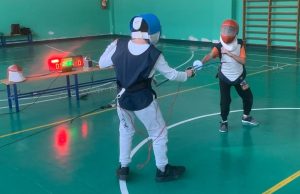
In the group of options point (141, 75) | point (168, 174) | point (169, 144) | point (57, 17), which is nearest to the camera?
point (141, 75)

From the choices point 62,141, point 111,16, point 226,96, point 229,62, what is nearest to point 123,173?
point 62,141

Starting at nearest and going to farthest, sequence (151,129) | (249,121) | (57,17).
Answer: (151,129)
(249,121)
(57,17)

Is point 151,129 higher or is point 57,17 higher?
point 57,17

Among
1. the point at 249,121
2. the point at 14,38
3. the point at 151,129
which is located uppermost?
the point at 14,38

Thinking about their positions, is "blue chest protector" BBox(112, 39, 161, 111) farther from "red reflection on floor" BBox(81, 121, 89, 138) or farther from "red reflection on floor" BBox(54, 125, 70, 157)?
"red reflection on floor" BBox(81, 121, 89, 138)

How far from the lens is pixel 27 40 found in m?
15.5

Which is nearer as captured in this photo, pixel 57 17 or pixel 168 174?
pixel 168 174

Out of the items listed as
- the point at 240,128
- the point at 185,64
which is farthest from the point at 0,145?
the point at 185,64

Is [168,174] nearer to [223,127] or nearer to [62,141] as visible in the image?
[223,127]

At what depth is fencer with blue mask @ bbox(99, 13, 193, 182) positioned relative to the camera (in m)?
3.29

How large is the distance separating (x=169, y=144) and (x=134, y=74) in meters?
1.48

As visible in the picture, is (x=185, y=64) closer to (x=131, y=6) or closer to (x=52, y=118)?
(x=52, y=118)

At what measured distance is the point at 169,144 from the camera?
4551 mm

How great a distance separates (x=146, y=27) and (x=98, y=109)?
10.1ft
